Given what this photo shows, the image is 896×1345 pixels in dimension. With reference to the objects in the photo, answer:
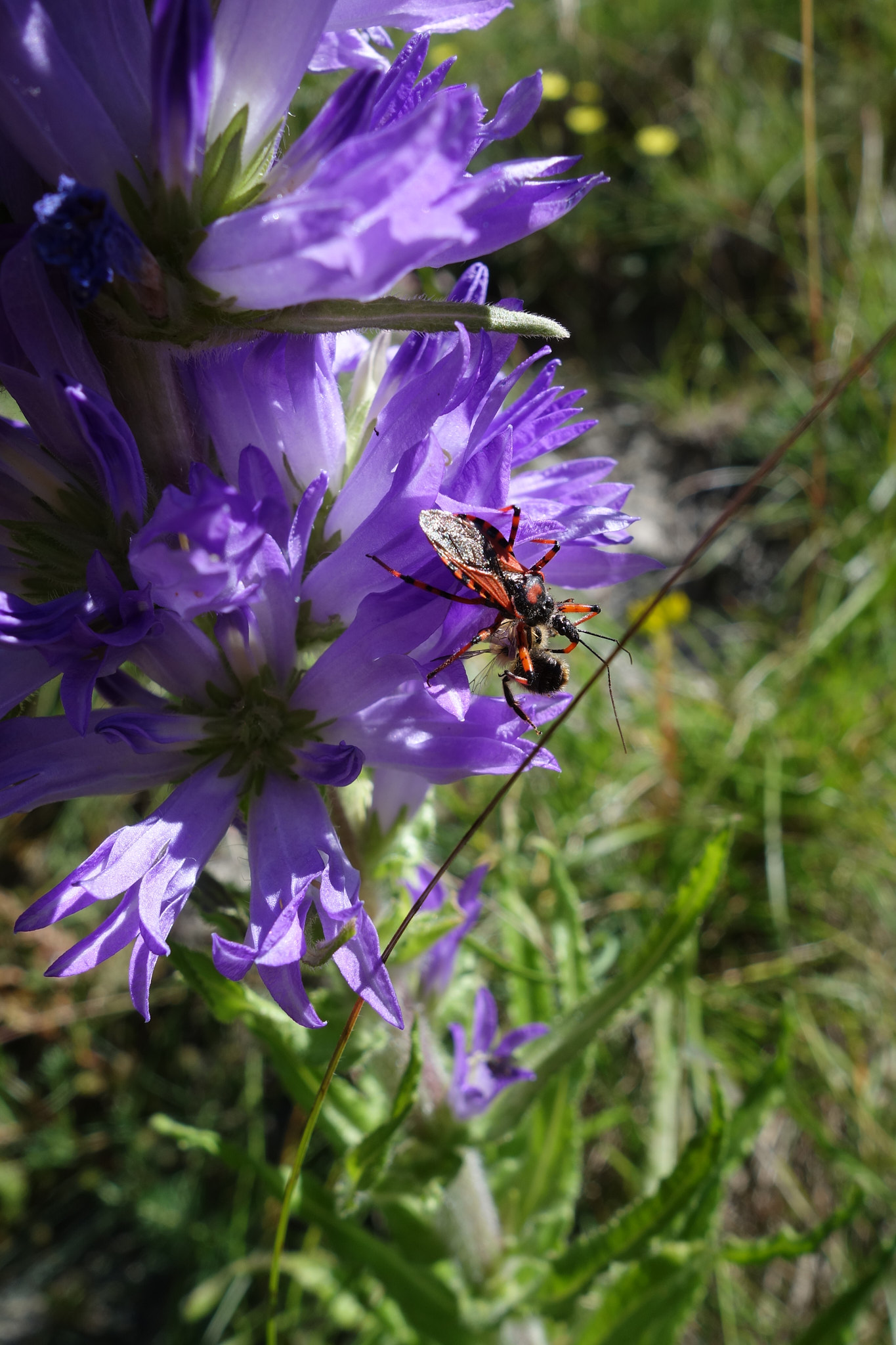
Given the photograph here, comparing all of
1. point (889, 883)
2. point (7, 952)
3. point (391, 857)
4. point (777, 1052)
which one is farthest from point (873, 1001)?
point (7, 952)

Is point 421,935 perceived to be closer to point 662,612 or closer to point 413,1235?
point 413,1235

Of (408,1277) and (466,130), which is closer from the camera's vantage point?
(466,130)

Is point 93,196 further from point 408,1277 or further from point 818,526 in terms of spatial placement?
point 818,526

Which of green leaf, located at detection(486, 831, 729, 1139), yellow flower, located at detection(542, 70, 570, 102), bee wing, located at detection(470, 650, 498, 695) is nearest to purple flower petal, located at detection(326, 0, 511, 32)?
bee wing, located at detection(470, 650, 498, 695)

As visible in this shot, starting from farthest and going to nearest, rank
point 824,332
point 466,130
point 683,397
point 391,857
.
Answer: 1. point 683,397
2. point 824,332
3. point 391,857
4. point 466,130

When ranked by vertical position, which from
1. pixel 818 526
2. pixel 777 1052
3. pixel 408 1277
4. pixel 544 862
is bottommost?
pixel 408 1277

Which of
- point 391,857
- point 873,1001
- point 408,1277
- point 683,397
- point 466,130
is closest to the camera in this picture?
point 466,130

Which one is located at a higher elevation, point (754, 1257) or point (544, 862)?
point (544, 862)
